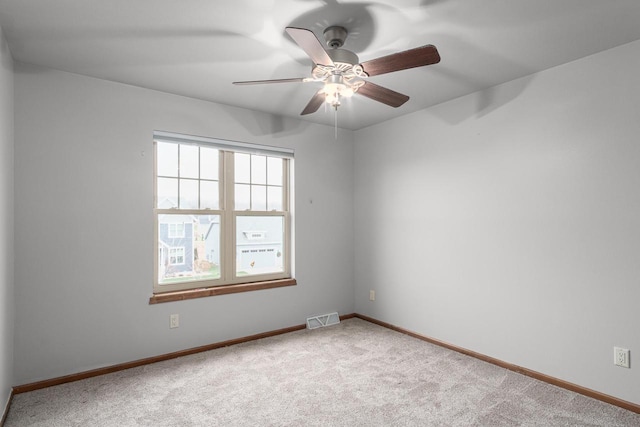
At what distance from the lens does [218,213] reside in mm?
3682

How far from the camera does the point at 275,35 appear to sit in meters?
2.28

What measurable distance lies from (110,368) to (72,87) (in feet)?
7.55

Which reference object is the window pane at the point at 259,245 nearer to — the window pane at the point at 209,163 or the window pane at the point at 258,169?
the window pane at the point at 258,169

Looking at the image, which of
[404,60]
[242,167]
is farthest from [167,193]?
[404,60]

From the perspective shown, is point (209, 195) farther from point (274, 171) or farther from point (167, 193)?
point (274, 171)

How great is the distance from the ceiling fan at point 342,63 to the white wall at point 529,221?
4.12 ft

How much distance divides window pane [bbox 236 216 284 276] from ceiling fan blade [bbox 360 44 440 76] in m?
2.27

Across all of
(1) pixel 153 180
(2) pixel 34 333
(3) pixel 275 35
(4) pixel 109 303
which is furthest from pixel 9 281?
(3) pixel 275 35

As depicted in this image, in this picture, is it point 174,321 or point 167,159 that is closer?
point 174,321

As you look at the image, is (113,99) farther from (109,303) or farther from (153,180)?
(109,303)

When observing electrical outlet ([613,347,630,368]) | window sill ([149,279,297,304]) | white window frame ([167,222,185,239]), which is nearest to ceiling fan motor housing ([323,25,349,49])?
white window frame ([167,222,185,239])

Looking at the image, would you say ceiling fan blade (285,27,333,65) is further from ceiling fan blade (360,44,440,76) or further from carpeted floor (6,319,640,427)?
carpeted floor (6,319,640,427)

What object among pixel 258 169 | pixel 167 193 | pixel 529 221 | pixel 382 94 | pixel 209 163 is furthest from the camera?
pixel 258 169

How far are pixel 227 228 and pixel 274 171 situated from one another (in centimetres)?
88
